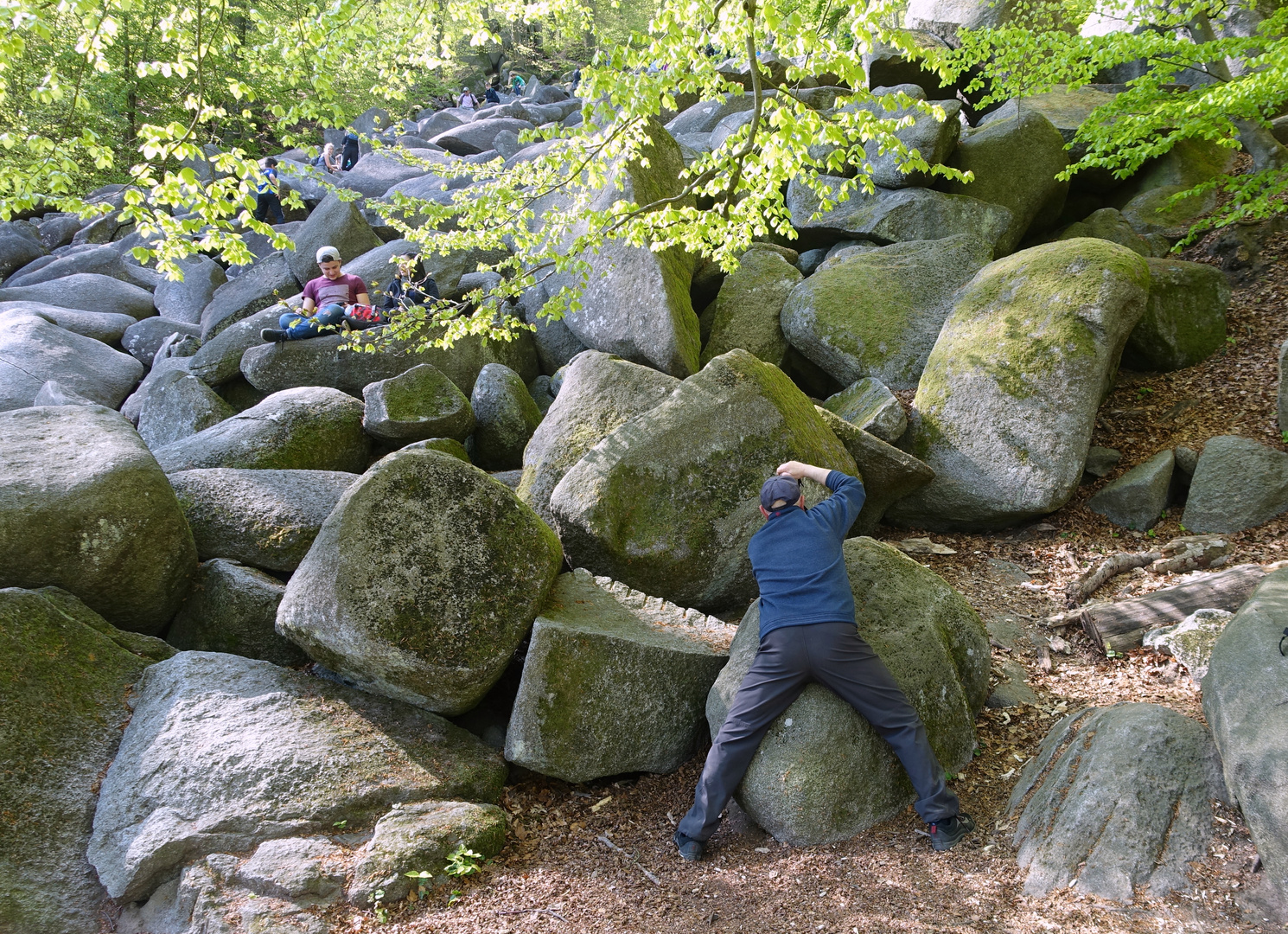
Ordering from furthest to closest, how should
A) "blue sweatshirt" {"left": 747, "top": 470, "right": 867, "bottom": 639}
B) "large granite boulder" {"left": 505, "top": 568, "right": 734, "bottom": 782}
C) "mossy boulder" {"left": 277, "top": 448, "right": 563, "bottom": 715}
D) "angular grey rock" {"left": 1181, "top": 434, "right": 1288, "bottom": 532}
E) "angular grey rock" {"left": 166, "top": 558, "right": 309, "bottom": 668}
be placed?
"angular grey rock" {"left": 1181, "top": 434, "right": 1288, "bottom": 532}
"angular grey rock" {"left": 166, "top": 558, "right": 309, "bottom": 668}
"large granite boulder" {"left": 505, "top": 568, "right": 734, "bottom": 782}
"mossy boulder" {"left": 277, "top": 448, "right": 563, "bottom": 715}
"blue sweatshirt" {"left": 747, "top": 470, "right": 867, "bottom": 639}

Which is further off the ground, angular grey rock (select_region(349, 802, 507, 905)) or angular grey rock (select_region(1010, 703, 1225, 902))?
angular grey rock (select_region(1010, 703, 1225, 902))

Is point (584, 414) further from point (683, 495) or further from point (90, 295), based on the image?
point (90, 295)

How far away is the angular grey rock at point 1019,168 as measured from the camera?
11.3m

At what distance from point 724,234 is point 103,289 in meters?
13.6

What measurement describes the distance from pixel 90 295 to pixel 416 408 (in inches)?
412

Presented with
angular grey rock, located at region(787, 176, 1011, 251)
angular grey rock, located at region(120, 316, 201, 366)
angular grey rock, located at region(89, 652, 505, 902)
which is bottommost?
angular grey rock, located at region(89, 652, 505, 902)

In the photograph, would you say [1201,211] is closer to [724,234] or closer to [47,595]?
[724,234]

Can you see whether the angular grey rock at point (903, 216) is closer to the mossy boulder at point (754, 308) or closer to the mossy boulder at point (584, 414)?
the mossy boulder at point (754, 308)

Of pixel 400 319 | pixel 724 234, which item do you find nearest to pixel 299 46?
pixel 400 319

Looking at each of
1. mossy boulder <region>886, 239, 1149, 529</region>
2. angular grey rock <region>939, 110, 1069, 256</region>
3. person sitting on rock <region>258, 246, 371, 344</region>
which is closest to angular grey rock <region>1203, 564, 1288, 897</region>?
mossy boulder <region>886, 239, 1149, 529</region>

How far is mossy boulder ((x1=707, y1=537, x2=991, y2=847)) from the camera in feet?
13.4

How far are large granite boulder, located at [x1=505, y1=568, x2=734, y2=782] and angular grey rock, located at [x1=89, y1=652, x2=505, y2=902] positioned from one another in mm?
436

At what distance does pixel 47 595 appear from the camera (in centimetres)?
477

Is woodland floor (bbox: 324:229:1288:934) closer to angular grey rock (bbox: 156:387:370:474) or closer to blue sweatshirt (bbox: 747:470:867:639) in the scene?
blue sweatshirt (bbox: 747:470:867:639)
